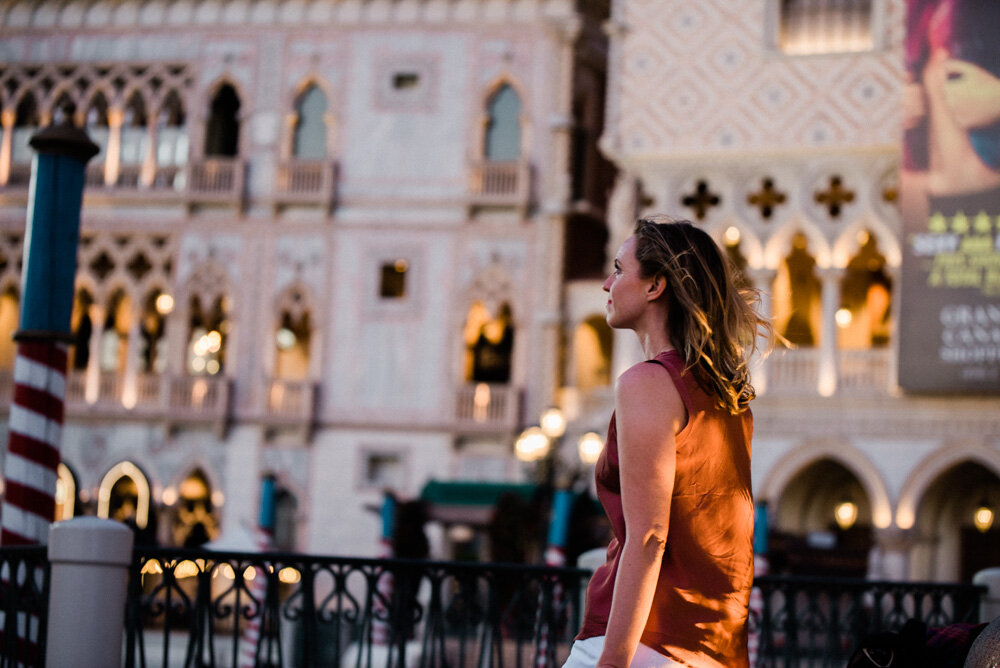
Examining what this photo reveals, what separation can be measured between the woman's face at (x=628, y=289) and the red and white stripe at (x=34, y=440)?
15.2 feet

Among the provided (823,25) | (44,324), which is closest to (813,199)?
(823,25)

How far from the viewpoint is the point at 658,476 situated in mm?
2553

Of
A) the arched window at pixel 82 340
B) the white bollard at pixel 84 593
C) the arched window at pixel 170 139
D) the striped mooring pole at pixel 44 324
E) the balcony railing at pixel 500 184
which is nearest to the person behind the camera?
the white bollard at pixel 84 593

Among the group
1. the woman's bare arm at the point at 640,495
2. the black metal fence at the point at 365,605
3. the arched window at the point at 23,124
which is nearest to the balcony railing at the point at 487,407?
the arched window at the point at 23,124

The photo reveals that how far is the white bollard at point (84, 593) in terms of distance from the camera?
493 cm

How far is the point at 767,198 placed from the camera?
18.6m

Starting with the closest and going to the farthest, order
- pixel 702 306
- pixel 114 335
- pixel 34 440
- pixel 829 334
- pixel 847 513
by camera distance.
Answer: pixel 702 306, pixel 34 440, pixel 829 334, pixel 847 513, pixel 114 335

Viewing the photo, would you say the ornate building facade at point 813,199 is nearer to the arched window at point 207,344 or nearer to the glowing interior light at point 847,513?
the glowing interior light at point 847,513

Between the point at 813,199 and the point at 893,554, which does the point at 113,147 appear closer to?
the point at 813,199

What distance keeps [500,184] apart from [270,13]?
442 cm

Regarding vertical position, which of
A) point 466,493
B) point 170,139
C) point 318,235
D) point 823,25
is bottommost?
point 466,493

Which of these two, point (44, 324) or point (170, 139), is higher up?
point (170, 139)

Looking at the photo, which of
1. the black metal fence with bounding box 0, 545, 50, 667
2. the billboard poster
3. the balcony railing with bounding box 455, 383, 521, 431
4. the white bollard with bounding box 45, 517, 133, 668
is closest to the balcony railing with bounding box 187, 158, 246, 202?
the balcony railing with bounding box 455, 383, 521, 431

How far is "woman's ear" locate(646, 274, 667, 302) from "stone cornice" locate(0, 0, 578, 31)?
Result: 1775 cm
